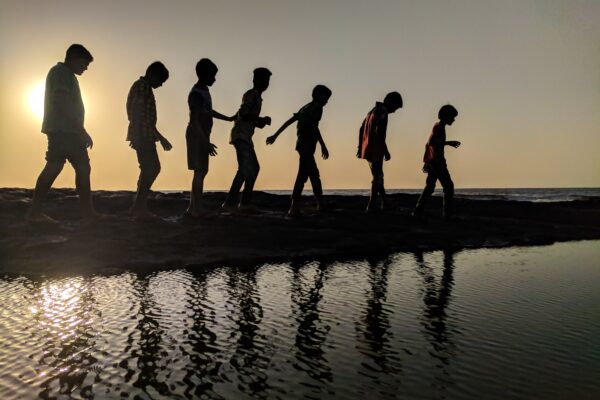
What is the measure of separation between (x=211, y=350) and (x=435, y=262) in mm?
3616

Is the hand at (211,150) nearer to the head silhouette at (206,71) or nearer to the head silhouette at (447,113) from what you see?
the head silhouette at (206,71)

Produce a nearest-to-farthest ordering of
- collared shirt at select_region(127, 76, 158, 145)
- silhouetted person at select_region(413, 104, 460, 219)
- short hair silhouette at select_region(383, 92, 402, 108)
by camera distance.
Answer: collared shirt at select_region(127, 76, 158, 145) → silhouetted person at select_region(413, 104, 460, 219) → short hair silhouette at select_region(383, 92, 402, 108)

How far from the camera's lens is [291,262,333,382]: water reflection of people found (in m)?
2.06

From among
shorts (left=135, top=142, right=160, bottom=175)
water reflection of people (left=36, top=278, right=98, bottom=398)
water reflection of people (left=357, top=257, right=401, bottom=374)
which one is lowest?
water reflection of people (left=36, top=278, right=98, bottom=398)

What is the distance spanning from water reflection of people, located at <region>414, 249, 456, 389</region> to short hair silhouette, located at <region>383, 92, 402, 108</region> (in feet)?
14.0

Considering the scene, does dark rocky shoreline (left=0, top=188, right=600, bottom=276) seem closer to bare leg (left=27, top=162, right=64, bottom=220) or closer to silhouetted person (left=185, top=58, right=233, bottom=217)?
bare leg (left=27, top=162, right=64, bottom=220)

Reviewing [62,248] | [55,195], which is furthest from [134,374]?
→ [55,195]

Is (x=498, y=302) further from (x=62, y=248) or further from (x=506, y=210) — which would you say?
(x=506, y=210)

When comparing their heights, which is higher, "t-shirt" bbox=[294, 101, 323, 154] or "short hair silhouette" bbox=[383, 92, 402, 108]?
"short hair silhouette" bbox=[383, 92, 402, 108]

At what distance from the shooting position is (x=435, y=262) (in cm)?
541

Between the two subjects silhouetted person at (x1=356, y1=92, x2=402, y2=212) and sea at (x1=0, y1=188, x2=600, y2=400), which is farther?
silhouetted person at (x1=356, y1=92, x2=402, y2=212)

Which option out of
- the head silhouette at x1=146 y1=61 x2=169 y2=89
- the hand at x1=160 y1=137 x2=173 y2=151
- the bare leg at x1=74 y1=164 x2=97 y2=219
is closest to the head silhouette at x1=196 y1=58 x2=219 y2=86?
the head silhouette at x1=146 y1=61 x2=169 y2=89

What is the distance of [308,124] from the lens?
8.13 metres

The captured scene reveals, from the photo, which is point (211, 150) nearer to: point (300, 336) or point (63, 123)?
point (63, 123)
